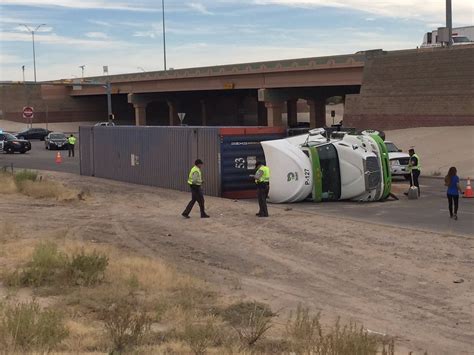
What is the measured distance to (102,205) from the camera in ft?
73.4

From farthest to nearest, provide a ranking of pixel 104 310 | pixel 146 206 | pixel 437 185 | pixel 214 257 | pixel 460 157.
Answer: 1. pixel 460 157
2. pixel 437 185
3. pixel 146 206
4. pixel 214 257
5. pixel 104 310

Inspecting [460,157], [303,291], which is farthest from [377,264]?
[460,157]

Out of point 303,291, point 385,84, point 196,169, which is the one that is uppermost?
point 385,84

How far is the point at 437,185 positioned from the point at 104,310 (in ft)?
74.1

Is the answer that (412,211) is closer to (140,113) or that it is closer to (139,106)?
(140,113)

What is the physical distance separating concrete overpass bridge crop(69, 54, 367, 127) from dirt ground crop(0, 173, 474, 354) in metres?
36.4

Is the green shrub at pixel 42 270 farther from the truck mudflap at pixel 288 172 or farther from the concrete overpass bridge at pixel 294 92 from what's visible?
the concrete overpass bridge at pixel 294 92

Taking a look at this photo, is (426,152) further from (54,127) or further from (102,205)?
(54,127)

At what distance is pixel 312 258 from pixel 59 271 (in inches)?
203

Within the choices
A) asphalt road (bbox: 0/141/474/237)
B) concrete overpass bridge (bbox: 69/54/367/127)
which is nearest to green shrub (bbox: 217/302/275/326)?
asphalt road (bbox: 0/141/474/237)

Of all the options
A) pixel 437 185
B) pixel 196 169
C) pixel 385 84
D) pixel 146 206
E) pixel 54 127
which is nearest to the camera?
pixel 196 169

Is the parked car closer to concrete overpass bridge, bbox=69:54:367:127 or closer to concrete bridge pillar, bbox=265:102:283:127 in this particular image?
concrete overpass bridge, bbox=69:54:367:127

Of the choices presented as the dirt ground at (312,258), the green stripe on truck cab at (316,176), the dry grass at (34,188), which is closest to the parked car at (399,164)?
the green stripe on truck cab at (316,176)

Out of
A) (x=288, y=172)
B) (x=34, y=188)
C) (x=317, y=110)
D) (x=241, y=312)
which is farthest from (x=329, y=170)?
(x=317, y=110)
